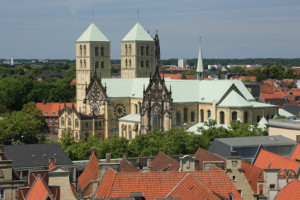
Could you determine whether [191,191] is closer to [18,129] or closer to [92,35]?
[18,129]

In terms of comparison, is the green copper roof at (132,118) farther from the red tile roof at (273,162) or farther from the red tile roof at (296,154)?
the red tile roof at (273,162)

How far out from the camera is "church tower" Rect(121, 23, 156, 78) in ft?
400

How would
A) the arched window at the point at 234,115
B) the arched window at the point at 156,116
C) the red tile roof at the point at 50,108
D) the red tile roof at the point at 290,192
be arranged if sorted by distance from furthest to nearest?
1. the red tile roof at the point at 50,108
2. the arched window at the point at 156,116
3. the arched window at the point at 234,115
4. the red tile roof at the point at 290,192

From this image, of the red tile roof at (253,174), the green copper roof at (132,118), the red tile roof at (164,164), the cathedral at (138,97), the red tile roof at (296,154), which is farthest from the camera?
the green copper roof at (132,118)

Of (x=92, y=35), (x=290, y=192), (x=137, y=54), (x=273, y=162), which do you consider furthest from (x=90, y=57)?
(x=290, y=192)

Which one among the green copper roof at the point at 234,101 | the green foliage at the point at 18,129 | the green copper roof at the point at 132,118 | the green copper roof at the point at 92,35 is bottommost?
the green foliage at the point at 18,129

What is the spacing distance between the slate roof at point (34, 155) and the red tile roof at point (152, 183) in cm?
2685

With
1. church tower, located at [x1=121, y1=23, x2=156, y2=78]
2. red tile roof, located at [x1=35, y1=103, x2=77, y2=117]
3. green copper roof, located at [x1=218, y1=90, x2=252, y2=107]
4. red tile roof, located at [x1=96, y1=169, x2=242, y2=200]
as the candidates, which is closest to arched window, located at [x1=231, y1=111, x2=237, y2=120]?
green copper roof, located at [x1=218, y1=90, x2=252, y2=107]

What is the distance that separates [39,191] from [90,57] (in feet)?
295

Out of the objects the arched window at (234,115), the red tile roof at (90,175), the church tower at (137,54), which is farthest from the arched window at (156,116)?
the red tile roof at (90,175)

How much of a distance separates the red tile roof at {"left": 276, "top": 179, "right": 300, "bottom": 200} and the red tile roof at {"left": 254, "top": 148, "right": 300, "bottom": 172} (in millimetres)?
10322

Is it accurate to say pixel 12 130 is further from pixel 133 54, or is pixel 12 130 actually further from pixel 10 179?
pixel 10 179

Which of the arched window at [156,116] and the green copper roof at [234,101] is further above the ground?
the green copper roof at [234,101]

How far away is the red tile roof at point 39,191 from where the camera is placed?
1237 inches
